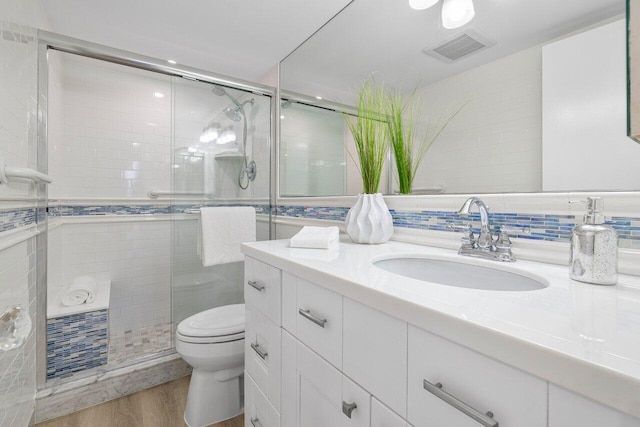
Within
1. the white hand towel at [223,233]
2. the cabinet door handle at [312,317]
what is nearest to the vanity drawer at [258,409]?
the cabinet door handle at [312,317]

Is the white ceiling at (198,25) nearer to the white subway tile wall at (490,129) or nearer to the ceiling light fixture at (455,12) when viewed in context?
the ceiling light fixture at (455,12)

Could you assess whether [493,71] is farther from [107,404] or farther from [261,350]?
[107,404]

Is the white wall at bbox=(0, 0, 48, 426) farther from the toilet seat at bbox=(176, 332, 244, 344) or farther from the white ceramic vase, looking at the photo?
the white ceramic vase

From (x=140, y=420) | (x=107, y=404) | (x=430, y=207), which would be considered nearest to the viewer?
(x=430, y=207)

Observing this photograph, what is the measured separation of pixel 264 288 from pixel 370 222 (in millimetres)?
495

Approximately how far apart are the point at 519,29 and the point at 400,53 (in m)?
0.52

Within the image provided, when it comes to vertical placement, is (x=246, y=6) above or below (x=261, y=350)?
above

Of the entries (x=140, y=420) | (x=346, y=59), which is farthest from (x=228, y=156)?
(x=140, y=420)

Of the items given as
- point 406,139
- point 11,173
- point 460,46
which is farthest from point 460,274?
point 11,173

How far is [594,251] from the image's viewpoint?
66cm

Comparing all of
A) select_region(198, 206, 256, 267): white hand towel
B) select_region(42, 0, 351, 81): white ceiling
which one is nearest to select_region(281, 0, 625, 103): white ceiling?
select_region(42, 0, 351, 81): white ceiling

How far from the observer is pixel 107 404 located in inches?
64.7

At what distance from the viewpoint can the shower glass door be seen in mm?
2037

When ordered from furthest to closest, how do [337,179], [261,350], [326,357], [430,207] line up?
[337,179]
[430,207]
[261,350]
[326,357]
